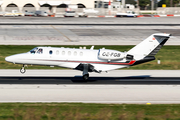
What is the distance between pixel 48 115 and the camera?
17703 mm

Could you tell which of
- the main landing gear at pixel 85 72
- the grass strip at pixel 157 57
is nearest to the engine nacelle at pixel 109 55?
the main landing gear at pixel 85 72

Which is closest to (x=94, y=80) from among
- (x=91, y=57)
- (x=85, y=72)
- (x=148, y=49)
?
(x=85, y=72)

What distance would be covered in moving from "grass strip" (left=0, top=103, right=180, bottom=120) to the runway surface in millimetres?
1594

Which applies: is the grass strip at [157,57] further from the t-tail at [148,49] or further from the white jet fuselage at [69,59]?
the t-tail at [148,49]

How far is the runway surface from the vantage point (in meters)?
22.7

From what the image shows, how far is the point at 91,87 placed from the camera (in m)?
26.4

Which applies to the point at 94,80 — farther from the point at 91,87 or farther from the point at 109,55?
the point at 109,55

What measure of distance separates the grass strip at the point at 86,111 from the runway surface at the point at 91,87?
159 cm

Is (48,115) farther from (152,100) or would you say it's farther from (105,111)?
(152,100)

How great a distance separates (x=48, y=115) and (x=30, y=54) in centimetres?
1148

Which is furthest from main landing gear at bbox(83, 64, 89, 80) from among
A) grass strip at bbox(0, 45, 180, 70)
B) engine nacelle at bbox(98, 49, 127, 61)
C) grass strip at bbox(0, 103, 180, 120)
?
grass strip at bbox(0, 45, 180, 70)

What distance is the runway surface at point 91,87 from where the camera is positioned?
22703 millimetres

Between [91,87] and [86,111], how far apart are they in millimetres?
7503

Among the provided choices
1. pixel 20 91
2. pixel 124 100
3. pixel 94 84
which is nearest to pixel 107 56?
pixel 94 84
